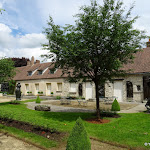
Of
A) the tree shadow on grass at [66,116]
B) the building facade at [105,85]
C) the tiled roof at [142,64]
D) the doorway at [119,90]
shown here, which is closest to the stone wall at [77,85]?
the building facade at [105,85]

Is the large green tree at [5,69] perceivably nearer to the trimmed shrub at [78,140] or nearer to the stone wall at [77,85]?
the stone wall at [77,85]

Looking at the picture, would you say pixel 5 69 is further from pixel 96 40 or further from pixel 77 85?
pixel 77 85

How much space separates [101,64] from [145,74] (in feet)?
38.2

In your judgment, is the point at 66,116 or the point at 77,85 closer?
the point at 66,116

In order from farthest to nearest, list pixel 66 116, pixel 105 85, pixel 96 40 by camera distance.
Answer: pixel 105 85 → pixel 66 116 → pixel 96 40

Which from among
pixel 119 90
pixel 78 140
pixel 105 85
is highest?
pixel 105 85

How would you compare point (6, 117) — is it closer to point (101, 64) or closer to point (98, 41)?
point (101, 64)

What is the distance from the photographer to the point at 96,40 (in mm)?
8125

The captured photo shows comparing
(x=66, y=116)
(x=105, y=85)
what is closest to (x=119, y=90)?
(x=105, y=85)

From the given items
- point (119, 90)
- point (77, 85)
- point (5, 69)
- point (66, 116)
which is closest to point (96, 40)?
point (66, 116)

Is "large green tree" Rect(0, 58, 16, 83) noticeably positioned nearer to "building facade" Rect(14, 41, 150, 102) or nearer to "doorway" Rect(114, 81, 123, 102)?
"building facade" Rect(14, 41, 150, 102)

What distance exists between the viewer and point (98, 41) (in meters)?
8.19

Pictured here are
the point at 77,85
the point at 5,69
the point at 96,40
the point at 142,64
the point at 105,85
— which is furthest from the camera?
the point at 77,85

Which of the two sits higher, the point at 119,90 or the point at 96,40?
the point at 96,40
